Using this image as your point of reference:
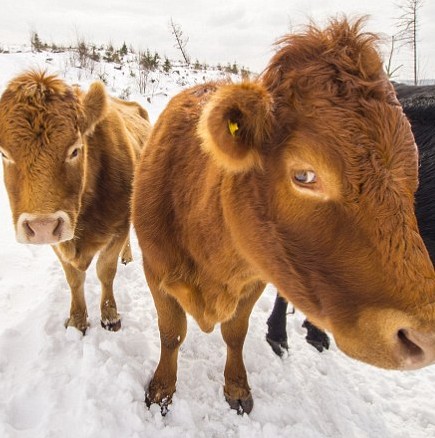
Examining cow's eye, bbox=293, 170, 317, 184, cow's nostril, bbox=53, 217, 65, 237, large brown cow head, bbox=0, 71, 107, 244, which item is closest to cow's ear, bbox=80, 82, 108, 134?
large brown cow head, bbox=0, 71, 107, 244

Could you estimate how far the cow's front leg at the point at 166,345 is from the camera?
2635mm

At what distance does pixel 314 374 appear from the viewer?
3256mm

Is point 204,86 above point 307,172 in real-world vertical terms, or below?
above

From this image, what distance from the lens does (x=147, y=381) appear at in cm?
283

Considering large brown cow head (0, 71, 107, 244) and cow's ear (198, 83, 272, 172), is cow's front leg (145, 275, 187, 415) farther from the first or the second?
cow's ear (198, 83, 272, 172)

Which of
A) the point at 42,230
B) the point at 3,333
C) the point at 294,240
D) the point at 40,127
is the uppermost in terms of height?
the point at 40,127

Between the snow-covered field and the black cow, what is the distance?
0.36 ft

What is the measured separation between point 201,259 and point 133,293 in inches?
80.8

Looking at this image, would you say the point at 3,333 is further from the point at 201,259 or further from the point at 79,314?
the point at 201,259

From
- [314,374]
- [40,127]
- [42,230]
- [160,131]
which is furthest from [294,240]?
[314,374]

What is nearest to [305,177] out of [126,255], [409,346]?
[409,346]

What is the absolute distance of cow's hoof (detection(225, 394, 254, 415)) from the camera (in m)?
2.75

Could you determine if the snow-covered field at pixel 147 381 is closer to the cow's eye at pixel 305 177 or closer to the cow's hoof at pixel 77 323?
the cow's hoof at pixel 77 323

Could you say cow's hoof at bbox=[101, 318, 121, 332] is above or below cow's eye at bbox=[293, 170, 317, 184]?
below
